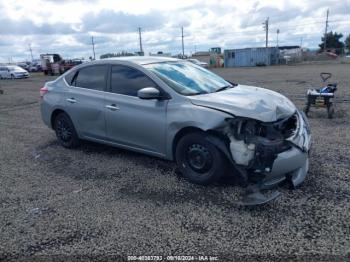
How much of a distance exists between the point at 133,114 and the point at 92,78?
131 centimetres

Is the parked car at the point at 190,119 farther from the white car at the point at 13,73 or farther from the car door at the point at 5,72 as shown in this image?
the car door at the point at 5,72

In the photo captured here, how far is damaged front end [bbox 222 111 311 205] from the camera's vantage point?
12.5 feet

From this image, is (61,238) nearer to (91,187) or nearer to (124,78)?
(91,187)

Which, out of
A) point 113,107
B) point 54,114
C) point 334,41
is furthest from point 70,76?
point 334,41

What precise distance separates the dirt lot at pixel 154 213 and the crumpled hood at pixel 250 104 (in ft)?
3.18

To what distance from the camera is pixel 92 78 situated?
577cm

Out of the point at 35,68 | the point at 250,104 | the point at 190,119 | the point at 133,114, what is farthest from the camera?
the point at 35,68

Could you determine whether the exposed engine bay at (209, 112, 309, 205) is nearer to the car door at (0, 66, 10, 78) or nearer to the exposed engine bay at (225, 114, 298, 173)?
the exposed engine bay at (225, 114, 298, 173)

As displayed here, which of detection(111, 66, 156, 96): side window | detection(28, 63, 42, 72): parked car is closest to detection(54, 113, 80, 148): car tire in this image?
detection(111, 66, 156, 96): side window

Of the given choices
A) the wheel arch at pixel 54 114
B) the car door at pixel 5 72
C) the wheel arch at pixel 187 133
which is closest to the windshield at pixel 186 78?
the wheel arch at pixel 187 133

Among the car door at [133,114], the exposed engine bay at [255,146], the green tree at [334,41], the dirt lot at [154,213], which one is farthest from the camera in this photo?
the green tree at [334,41]

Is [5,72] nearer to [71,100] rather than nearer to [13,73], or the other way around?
[13,73]

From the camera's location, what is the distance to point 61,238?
3402 millimetres

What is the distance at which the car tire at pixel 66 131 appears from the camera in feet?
20.2
